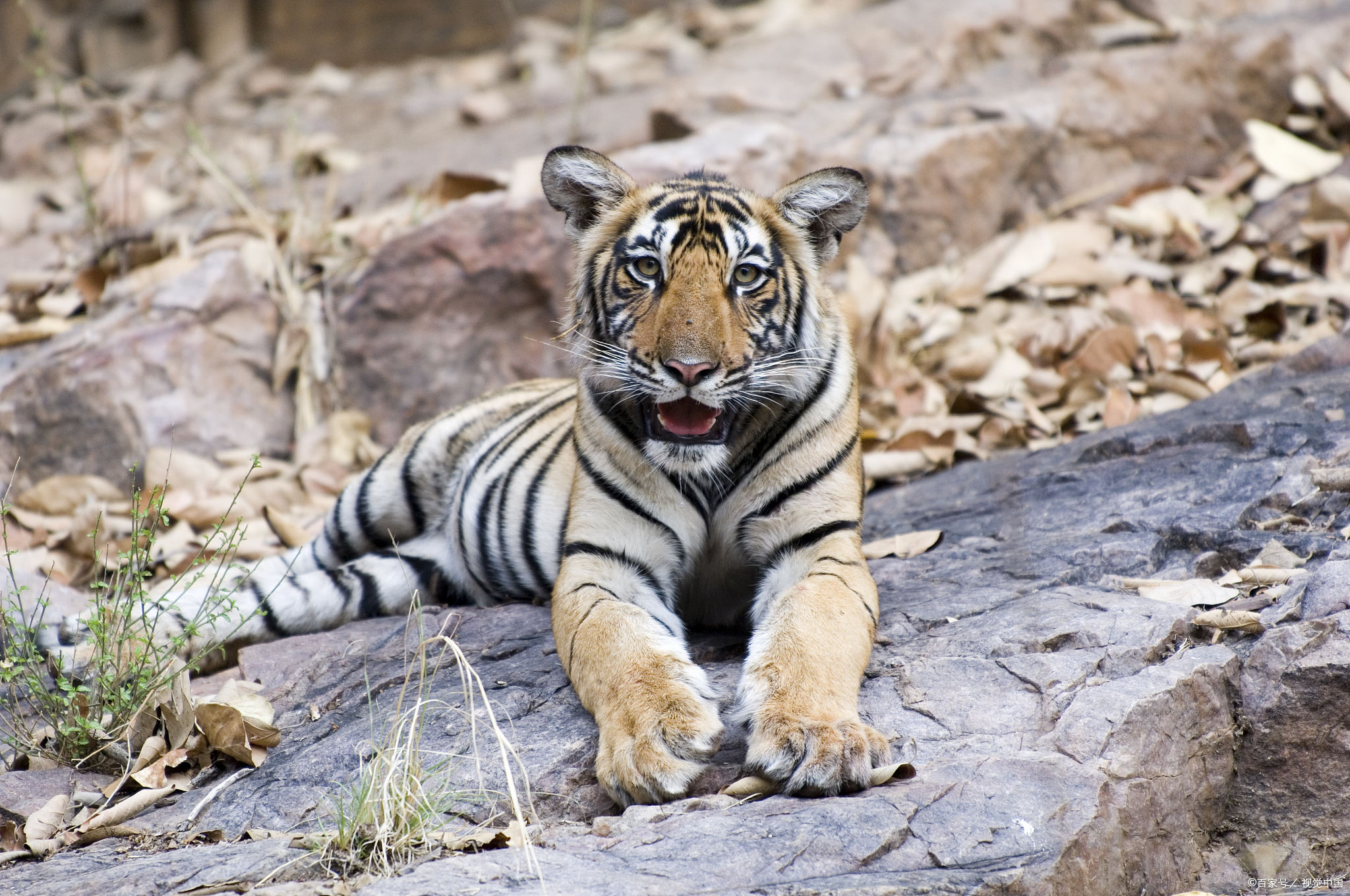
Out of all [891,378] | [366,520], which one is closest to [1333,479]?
[891,378]

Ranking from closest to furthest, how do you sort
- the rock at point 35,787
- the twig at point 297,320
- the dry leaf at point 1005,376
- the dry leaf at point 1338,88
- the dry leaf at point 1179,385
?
1. the rock at point 35,787
2. the dry leaf at point 1179,385
3. the dry leaf at point 1005,376
4. the twig at point 297,320
5. the dry leaf at point 1338,88

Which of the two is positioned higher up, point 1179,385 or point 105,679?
point 105,679

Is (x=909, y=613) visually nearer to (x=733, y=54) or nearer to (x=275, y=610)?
(x=275, y=610)

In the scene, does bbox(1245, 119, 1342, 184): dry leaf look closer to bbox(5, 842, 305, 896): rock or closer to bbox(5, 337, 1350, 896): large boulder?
bbox(5, 337, 1350, 896): large boulder

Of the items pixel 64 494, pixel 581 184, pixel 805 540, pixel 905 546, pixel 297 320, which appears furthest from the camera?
pixel 297 320

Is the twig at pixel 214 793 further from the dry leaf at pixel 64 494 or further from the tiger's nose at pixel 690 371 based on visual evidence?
the dry leaf at pixel 64 494

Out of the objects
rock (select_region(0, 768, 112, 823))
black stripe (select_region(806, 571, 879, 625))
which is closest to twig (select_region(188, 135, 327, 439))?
rock (select_region(0, 768, 112, 823))

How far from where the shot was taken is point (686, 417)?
3.08 m

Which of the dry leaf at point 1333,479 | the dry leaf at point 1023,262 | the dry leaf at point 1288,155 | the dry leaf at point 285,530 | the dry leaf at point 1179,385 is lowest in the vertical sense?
the dry leaf at point 285,530

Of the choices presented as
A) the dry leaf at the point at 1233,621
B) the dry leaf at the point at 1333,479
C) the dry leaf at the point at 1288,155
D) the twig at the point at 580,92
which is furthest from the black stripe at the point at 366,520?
the dry leaf at the point at 1288,155

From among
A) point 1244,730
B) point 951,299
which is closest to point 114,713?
point 1244,730

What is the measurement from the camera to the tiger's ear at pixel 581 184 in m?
3.43

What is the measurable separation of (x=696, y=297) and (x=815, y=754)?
1.23 meters

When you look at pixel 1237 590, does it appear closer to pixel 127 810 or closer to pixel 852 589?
pixel 852 589
